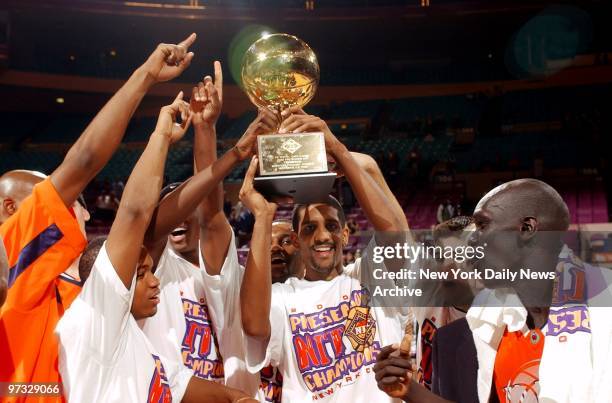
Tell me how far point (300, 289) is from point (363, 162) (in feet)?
1.64

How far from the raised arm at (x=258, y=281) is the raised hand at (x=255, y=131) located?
0.53 feet

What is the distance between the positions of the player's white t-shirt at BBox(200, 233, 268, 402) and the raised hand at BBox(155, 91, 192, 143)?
416mm

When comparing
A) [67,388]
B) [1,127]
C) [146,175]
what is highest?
[1,127]

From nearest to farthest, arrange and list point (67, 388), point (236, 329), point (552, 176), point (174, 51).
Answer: point (67, 388) → point (174, 51) → point (236, 329) → point (552, 176)

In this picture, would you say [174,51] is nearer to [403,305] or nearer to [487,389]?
[403,305]

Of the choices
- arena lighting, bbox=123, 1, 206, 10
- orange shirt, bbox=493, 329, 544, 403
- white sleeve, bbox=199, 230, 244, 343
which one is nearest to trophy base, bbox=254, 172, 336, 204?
white sleeve, bbox=199, 230, 244, 343

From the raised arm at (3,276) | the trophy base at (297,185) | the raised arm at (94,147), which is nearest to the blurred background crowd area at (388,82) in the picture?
the trophy base at (297,185)

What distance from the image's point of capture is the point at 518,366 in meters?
1.80

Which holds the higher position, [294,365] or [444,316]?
[444,316]

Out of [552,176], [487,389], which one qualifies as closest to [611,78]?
[552,176]

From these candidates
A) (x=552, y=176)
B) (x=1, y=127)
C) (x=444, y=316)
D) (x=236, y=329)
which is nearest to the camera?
(x=236, y=329)

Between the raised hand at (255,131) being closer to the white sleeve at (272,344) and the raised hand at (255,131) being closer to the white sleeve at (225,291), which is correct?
the white sleeve at (225,291)

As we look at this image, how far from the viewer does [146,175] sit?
73.8 inches

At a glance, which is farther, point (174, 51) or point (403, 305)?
point (403, 305)
